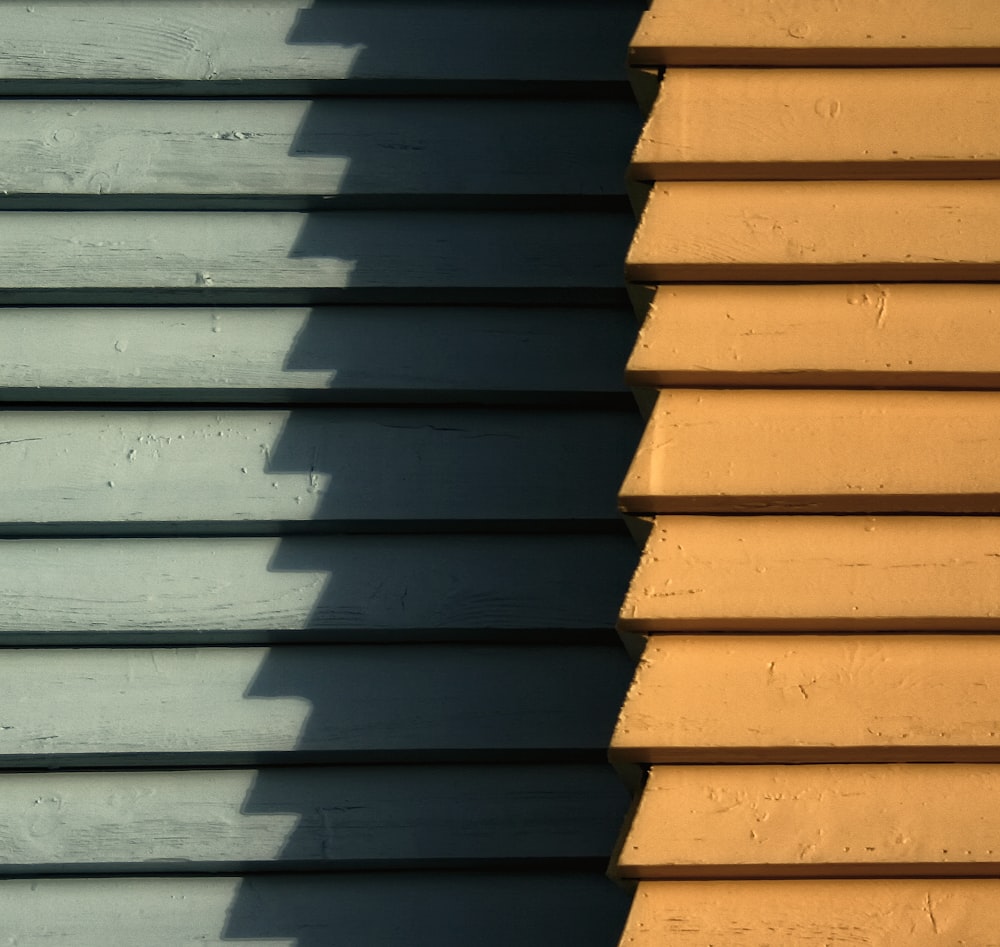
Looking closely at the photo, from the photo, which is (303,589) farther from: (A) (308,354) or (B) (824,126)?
(B) (824,126)

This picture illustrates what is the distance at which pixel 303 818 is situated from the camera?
2.02m

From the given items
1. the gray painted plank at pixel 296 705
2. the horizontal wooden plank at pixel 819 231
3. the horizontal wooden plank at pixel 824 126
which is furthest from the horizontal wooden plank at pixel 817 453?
the gray painted plank at pixel 296 705

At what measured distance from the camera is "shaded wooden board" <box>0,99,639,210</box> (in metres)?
2.15

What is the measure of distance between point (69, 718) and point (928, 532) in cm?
136

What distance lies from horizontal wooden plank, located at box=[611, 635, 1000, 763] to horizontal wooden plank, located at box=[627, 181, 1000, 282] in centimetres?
47

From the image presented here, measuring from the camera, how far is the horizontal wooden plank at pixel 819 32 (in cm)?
164

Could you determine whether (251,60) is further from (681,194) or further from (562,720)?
(562,720)

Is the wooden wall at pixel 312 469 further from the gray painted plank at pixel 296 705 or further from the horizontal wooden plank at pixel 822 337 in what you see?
the horizontal wooden plank at pixel 822 337

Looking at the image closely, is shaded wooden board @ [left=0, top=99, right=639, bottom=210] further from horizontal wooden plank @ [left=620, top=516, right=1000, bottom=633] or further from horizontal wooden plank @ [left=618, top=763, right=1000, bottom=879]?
horizontal wooden plank @ [left=618, top=763, right=1000, bottom=879]

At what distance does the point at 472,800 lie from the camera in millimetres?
2018

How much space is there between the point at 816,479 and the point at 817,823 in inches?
16.7

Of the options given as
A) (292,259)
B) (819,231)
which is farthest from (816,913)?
(292,259)

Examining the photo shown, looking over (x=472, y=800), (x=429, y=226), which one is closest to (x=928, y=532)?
(x=472, y=800)

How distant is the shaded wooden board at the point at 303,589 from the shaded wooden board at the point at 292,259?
1.40 feet
